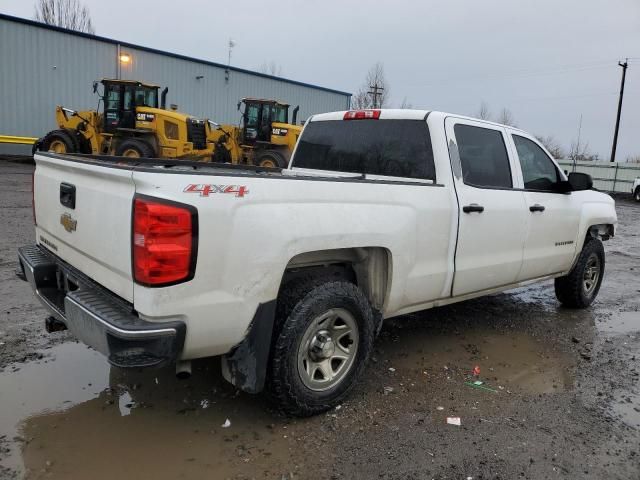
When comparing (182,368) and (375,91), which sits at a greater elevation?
(375,91)

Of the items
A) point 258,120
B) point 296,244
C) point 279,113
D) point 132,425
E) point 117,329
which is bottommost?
point 132,425

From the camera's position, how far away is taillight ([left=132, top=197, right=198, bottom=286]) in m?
2.44

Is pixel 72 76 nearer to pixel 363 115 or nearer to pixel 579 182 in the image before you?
pixel 363 115

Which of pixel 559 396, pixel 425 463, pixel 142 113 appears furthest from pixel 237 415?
pixel 142 113

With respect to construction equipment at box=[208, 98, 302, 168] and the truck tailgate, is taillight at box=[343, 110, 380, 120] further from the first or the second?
construction equipment at box=[208, 98, 302, 168]

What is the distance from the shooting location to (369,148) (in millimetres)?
4449

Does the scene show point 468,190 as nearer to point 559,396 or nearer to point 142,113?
point 559,396

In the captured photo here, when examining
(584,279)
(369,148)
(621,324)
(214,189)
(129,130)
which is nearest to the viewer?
(214,189)

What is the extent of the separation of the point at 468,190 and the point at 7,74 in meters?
25.4

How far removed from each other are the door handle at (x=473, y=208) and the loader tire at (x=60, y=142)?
17094mm

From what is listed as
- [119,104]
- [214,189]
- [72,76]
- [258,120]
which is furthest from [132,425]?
[72,76]

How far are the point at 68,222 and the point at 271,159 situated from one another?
16385 mm

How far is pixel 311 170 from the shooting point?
491 centimetres

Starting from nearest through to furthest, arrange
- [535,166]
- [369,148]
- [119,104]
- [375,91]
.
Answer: [369,148]
[535,166]
[119,104]
[375,91]
